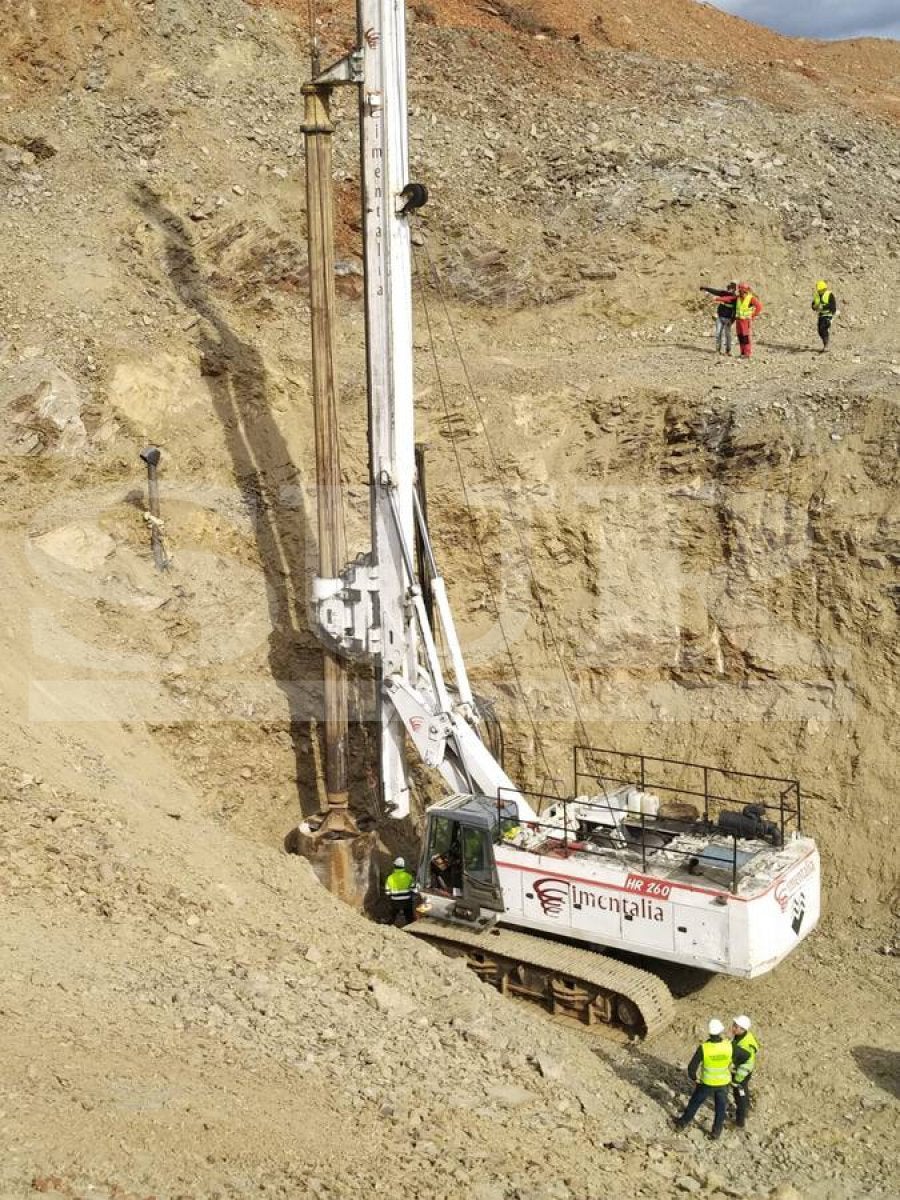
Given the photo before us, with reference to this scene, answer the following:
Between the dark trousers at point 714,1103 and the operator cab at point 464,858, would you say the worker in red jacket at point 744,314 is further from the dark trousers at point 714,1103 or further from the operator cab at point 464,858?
the dark trousers at point 714,1103

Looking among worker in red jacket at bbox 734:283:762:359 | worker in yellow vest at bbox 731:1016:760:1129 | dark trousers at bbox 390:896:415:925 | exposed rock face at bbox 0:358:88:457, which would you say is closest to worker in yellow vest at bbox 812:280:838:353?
worker in red jacket at bbox 734:283:762:359

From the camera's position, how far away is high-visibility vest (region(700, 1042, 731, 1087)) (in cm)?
927

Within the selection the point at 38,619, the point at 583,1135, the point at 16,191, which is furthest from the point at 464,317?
the point at 583,1135

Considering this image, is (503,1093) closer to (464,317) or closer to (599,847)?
(599,847)

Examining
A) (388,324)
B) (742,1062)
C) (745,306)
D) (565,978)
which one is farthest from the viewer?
(745,306)

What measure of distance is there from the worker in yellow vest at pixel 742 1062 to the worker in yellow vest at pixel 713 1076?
6.7 inches

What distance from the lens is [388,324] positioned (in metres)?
12.4

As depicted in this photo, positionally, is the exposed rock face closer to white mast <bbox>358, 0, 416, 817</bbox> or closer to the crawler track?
white mast <bbox>358, 0, 416, 817</bbox>

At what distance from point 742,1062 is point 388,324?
793 centimetres

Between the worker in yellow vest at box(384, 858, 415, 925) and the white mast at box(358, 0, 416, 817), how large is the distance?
4.55 feet

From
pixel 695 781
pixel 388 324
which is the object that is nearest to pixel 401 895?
pixel 695 781

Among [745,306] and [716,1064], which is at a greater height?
[745,306]

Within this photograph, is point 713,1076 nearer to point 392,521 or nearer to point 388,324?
point 392,521

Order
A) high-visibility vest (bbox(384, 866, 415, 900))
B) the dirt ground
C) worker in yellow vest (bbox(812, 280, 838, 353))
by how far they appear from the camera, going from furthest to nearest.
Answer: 1. worker in yellow vest (bbox(812, 280, 838, 353))
2. high-visibility vest (bbox(384, 866, 415, 900))
3. the dirt ground
